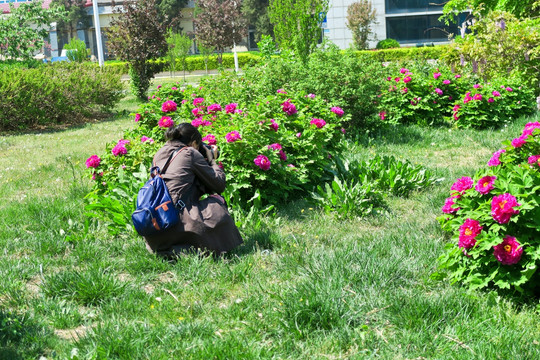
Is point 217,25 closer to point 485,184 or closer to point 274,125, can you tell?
point 274,125

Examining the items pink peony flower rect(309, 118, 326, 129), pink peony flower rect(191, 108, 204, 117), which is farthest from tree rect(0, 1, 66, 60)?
pink peony flower rect(309, 118, 326, 129)

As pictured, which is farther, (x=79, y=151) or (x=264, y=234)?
(x=79, y=151)

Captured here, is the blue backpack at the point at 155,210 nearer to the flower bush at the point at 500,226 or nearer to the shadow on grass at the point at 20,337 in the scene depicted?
the shadow on grass at the point at 20,337

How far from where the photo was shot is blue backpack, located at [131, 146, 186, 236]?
429 centimetres

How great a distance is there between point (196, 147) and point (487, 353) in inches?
108

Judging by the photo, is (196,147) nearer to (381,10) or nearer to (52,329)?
(52,329)

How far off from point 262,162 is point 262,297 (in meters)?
1.95

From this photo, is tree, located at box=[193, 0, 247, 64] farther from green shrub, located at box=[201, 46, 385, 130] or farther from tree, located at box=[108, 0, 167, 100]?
green shrub, located at box=[201, 46, 385, 130]

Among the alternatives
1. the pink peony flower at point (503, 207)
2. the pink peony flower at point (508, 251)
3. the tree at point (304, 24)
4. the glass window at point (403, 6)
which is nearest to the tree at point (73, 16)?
the glass window at point (403, 6)

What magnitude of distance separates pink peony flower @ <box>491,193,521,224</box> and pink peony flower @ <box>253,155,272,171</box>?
97.4 inches

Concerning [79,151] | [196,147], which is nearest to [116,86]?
[79,151]

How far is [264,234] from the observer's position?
493cm

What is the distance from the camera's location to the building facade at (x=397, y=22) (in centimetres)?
4716

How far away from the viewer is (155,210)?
4324 millimetres
